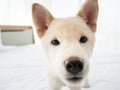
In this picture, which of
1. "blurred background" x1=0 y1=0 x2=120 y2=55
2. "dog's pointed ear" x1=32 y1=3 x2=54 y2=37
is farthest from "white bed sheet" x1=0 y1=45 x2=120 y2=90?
"blurred background" x1=0 y1=0 x2=120 y2=55

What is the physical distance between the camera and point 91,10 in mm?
802

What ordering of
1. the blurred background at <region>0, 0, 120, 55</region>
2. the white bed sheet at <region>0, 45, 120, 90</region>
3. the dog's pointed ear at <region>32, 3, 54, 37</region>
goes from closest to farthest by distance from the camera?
the dog's pointed ear at <region>32, 3, 54, 37</region> → the white bed sheet at <region>0, 45, 120, 90</region> → the blurred background at <region>0, 0, 120, 55</region>

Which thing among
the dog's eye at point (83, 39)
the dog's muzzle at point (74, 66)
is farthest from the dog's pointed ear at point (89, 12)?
the dog's muzzle at point (74, 66)

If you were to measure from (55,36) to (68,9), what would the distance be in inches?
117

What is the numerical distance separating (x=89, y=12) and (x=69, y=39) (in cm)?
20

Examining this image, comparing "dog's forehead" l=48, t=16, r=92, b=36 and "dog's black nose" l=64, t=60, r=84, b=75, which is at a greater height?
"dog's forehead" l=48, t=16, r=92, b=36

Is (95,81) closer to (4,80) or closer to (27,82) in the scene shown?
(27,82)

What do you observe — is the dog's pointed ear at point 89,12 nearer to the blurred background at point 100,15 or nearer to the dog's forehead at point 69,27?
the dog's forehead at point 69,27

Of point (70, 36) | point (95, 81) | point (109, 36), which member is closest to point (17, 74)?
point (95, 81)

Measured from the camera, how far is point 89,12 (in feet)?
2.64

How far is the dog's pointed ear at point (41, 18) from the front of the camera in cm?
79

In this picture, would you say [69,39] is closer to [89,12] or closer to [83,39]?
[83,39]

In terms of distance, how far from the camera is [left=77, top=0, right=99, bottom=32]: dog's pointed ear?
31.0 inches

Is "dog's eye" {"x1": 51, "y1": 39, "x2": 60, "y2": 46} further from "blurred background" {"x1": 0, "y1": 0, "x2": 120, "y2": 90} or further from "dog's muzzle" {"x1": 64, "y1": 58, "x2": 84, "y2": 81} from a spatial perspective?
"blurred background" {"x1": 0, "y1": 0, "x2": 120, "y2": 90}
